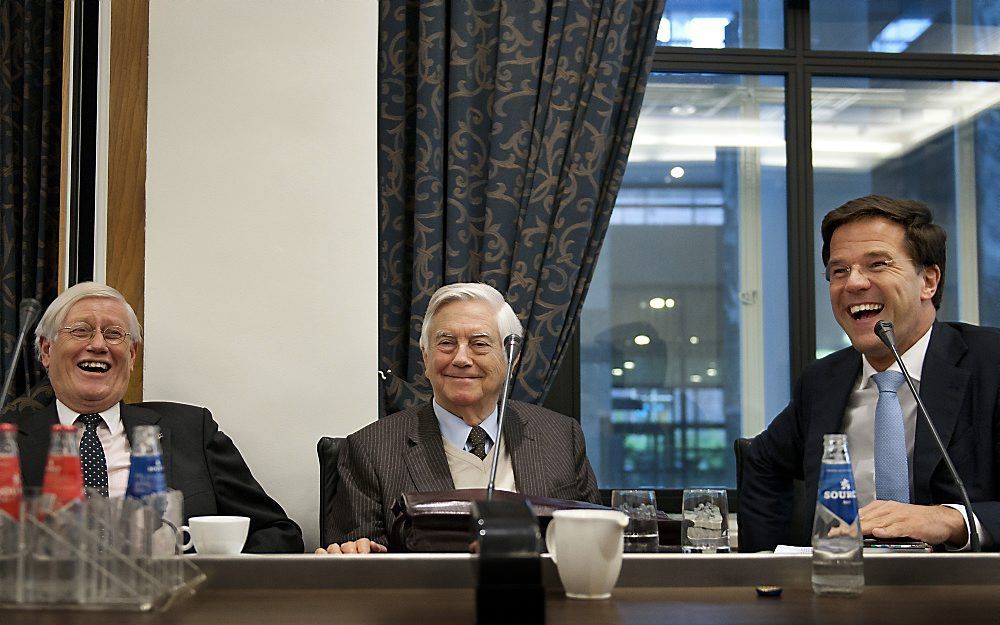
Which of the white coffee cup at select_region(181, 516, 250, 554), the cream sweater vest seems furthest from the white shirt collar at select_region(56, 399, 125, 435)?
the white coffee cup at select_region(181, 516, 250, 554)

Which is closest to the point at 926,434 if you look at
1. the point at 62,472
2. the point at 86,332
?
the point at 62,472

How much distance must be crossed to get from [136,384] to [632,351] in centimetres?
170

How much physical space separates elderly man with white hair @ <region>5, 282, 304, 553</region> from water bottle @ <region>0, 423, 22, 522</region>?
1510mm

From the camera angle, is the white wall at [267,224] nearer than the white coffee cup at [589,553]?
No

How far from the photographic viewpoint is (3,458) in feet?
4.18

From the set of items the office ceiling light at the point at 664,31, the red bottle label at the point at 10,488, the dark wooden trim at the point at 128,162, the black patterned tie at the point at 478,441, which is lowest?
the black patterned tie at the point at 478,441

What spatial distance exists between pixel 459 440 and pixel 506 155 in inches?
45.9

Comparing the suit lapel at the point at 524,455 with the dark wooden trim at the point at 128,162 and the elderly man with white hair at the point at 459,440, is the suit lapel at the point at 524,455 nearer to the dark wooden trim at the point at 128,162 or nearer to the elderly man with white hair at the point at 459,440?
the elderly man with white hair at the point at 459,440

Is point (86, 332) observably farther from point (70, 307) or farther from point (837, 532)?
point (837, 532)

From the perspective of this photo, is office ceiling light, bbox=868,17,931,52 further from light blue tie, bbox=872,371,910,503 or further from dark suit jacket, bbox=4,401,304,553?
dark suit jacket, bbox=4,401,304,553

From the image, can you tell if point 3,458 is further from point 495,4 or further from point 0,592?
point 495,4

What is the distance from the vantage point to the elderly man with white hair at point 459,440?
8.26ft

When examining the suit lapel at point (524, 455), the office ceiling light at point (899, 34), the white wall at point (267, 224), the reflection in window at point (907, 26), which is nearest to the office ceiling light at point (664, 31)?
the reflection in window at point (907, 26)

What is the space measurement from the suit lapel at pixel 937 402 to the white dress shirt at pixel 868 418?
0.03 m
